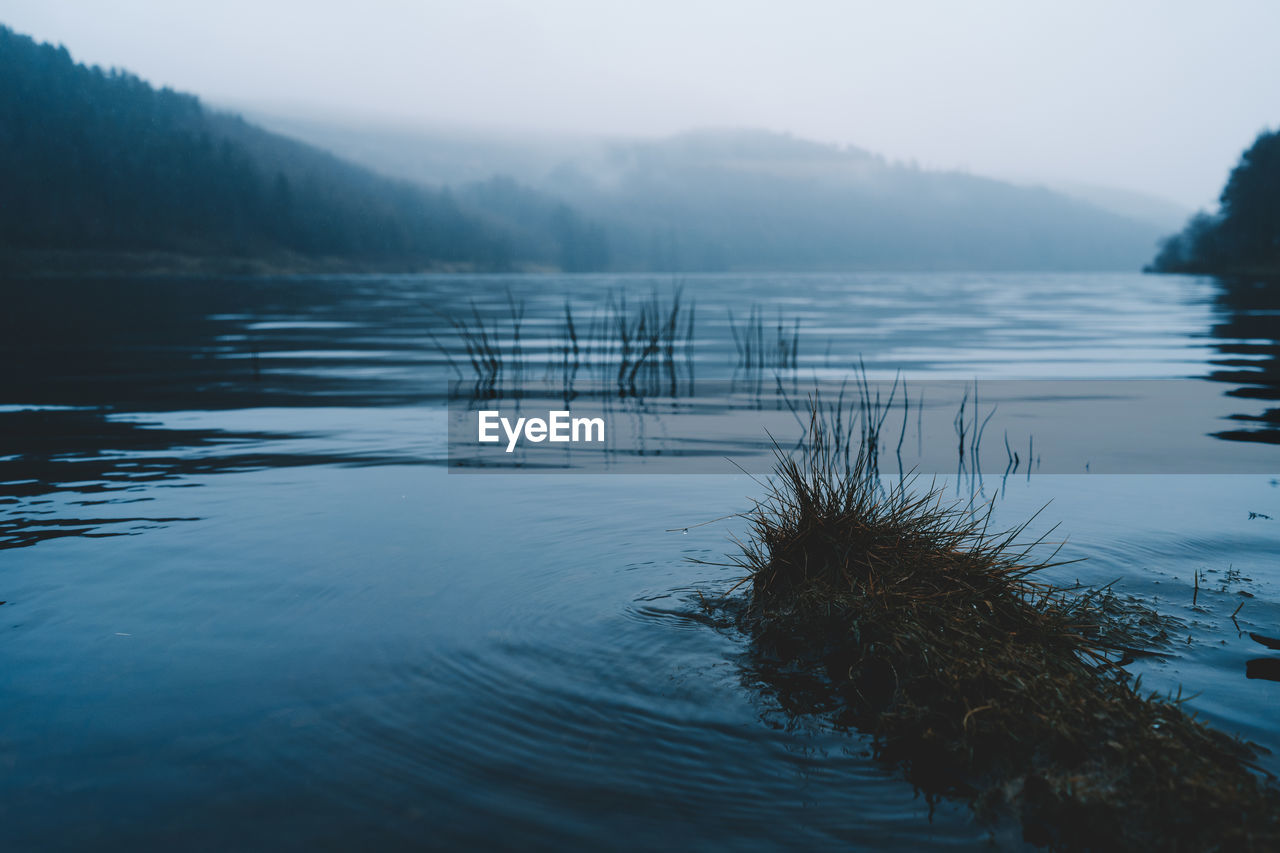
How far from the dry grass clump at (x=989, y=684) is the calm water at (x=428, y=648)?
0.90 ft

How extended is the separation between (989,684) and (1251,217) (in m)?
144

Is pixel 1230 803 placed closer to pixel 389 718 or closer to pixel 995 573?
pixel 995 573

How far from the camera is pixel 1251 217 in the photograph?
4712 inches

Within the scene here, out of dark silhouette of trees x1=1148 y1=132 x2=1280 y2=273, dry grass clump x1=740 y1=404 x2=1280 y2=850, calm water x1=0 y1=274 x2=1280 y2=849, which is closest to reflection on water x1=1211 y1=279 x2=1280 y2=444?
calm water x1=0 y1=274 x2=1280 y2=849

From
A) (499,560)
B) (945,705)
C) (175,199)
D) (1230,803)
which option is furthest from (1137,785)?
(175,199)

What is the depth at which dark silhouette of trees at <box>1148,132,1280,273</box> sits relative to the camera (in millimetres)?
116938

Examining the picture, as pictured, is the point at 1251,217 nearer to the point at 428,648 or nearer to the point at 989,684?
the point at 989,684

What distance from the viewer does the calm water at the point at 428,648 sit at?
14.4 feet

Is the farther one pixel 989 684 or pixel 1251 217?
pixel 1251 217

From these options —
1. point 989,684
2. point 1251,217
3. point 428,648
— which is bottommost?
point 428,648

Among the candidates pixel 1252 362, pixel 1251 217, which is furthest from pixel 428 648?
pixel 1251 217

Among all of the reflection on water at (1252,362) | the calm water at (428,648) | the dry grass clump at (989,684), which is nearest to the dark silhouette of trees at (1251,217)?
the reflection on water at (1252,362)

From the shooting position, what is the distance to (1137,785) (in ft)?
12.9

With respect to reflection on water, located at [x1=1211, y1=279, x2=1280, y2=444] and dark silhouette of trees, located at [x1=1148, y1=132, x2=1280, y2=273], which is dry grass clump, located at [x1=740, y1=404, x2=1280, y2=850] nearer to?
reflection on water, located at [x1=1211, y1=279, x2=1280, y2=444]
